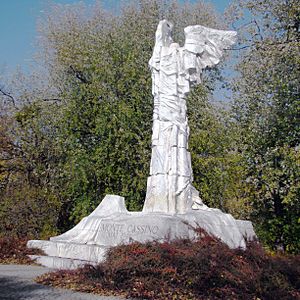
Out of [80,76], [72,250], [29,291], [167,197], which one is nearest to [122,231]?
[72,250]

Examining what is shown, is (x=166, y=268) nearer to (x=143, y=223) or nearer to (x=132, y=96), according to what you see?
(x=143, y=223)

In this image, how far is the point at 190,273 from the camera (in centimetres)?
753

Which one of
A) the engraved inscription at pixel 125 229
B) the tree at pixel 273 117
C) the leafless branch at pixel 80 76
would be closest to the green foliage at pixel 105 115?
the leafless branch at pixel 80 76

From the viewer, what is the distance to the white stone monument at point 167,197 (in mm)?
10094

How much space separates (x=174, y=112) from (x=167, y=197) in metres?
2.16

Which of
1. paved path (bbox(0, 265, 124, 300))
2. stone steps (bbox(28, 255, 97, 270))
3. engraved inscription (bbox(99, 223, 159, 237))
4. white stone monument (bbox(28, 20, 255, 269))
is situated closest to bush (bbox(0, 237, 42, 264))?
white stone monument (bbox(28, 20, 255, 269))

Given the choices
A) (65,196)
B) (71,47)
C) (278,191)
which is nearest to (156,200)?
(278,191)

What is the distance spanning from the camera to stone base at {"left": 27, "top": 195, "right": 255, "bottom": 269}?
32.1 ft

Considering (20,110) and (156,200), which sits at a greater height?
(20,110)

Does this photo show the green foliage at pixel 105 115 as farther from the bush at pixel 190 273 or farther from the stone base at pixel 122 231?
the bush at pixel 190 273

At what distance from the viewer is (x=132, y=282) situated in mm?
7691

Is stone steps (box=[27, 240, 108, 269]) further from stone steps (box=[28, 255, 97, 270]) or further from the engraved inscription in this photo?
the engraved inscription

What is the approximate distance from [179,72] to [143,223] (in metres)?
4.43

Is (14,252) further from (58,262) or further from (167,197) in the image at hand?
(167,197)
